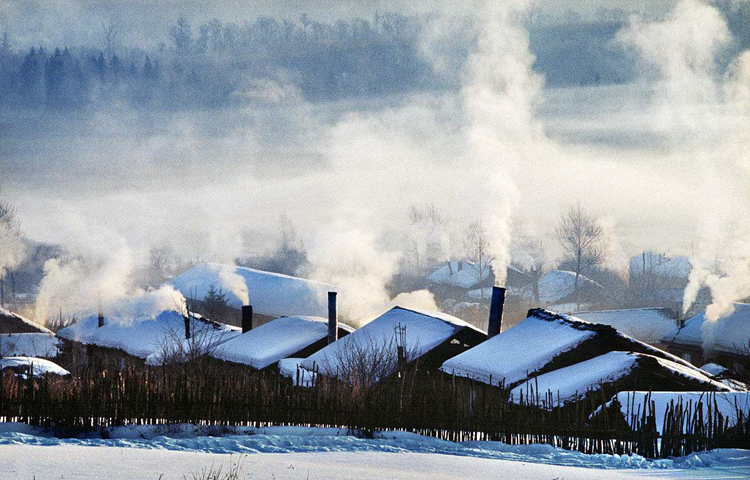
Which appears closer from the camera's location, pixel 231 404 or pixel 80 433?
pixel 80 433

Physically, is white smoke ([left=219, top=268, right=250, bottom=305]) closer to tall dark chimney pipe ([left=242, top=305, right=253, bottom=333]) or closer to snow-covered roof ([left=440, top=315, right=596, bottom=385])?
tall dark chimney pipe ([left=242, top=305, right=253, bottom=333])

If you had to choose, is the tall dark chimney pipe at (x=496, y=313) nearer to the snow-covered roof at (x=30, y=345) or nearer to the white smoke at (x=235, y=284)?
the snow-covered roof at (x=30, y=345)

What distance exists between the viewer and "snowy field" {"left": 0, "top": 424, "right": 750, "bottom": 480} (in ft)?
40.3

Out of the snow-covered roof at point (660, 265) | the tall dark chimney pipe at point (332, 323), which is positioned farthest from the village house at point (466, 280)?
the tall dark chimney pipe at point (332, 323)

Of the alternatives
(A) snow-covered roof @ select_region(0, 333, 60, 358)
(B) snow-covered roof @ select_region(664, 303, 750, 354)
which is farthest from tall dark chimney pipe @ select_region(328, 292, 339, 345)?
(B) snow-covered roof @ select_region(664, 303, 750, 354)

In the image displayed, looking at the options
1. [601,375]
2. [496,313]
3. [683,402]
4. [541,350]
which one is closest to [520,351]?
[541,350]

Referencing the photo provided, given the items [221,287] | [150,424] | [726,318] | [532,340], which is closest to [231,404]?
[150,424]

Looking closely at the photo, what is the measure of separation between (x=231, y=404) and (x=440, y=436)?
3.96 meters

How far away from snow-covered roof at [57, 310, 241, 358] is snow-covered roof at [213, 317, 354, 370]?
12.5 ft

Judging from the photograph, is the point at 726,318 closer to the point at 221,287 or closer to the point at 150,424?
the point at 221,287

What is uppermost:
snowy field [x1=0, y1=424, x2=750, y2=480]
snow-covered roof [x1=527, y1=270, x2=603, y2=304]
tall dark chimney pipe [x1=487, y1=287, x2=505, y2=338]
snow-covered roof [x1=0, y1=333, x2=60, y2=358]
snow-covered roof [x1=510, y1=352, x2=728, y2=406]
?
snow-covered roof [x1=527, y1=270, x2=603, y2=304]

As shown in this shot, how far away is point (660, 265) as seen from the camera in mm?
98875

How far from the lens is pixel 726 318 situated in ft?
156

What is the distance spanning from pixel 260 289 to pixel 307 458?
53.0 m
